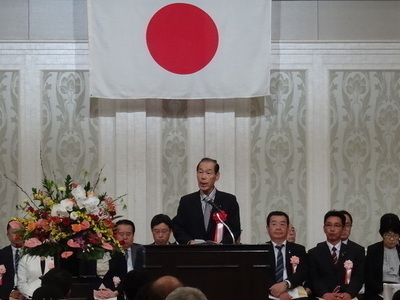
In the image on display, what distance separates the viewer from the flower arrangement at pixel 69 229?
6.28 metres

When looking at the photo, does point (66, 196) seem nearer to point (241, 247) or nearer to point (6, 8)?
point (241, 247)

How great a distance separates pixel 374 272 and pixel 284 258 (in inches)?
33.5

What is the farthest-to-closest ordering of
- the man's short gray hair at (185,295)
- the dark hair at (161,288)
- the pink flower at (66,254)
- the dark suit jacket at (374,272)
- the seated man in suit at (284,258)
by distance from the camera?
the dark suit jacket at (374,272)
the seated man in suit at (284,258)
the pink flower at (66,254)
the dark hair at (161,288)
the man's short gray hair at (185,295)

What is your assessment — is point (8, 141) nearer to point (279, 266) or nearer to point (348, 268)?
point (279, 266)

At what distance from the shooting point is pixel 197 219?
7258mm

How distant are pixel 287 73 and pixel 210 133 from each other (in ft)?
3.12

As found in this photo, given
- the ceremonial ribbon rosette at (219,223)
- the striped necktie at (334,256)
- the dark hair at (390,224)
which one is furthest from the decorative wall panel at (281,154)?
the ceremonial ribbon rosette at (219,223)

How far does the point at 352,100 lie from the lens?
9.27 meters

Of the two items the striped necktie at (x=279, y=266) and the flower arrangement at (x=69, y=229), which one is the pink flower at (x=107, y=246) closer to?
the flower arrangement at (x=69, y=229)

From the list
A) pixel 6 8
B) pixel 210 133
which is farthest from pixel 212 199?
pixel 6 8

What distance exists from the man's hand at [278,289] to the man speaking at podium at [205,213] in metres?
0.71

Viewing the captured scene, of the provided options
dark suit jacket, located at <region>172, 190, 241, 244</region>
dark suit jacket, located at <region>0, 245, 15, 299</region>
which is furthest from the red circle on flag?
dark suit jacket, located at <region>0, 245, 15, 299</region>

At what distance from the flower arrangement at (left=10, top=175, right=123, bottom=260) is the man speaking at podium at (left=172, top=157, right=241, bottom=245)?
92 centimetres

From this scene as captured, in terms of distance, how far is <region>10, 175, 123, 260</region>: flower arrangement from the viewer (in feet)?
20.6
